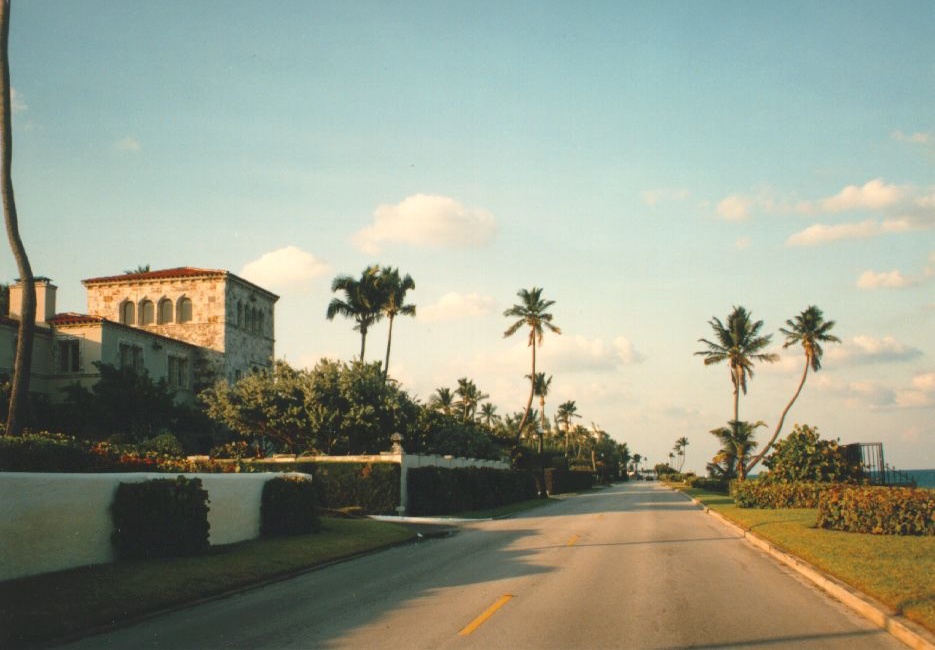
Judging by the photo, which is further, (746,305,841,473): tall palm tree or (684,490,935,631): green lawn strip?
(746,305,841,473): tall palm tree

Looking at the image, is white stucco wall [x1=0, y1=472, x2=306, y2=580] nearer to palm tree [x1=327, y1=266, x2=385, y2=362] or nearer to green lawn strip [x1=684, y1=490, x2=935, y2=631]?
green lawn strip [x1=684, y1=490, x2=935, y2=631]

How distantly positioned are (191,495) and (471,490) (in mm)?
25200

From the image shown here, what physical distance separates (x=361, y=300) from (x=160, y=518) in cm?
4335

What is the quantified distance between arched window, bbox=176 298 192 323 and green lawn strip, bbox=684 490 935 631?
4300 cm

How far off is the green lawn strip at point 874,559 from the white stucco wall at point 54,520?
12.2 metres

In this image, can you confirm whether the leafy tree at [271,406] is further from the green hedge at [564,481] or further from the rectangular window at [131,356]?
the green hedge at [564,481]

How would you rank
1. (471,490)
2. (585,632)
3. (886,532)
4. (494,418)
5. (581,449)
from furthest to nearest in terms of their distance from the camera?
(581,449) < (494,418) < (471,490) < (886,532) < (585,632)

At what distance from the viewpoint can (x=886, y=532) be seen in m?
21.5

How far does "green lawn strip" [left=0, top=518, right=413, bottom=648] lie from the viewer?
9.88 metres

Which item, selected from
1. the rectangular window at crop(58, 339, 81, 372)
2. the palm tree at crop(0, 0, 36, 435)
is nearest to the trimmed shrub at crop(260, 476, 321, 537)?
the palm tree at crop(0, 0, 36, 435)

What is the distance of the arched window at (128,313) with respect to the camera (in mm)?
58628

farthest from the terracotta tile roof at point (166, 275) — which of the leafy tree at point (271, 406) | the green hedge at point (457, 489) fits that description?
the green hedge at point (457, 489)

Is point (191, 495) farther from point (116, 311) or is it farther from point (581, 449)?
point (581, 449)

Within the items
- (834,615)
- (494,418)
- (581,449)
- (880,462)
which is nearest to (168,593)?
(834,615)
